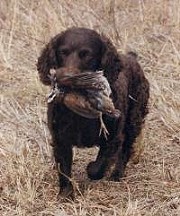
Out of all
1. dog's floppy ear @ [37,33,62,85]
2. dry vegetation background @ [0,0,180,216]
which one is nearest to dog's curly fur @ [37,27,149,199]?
dog's floppy ear @ [37,33,62,85]

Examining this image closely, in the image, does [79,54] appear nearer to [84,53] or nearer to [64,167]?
[84,53]

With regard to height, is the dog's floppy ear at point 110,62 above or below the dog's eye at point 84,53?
below

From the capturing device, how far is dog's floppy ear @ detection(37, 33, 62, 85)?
433 cm

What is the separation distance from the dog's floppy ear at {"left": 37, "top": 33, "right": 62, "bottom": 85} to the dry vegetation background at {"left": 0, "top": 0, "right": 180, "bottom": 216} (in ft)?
2.35

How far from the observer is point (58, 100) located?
4156mm

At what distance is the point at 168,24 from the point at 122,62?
3197mm

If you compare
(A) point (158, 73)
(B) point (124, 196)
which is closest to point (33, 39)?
(A) point (158, 73)

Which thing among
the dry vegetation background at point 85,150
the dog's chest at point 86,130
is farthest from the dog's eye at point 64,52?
the dry vegetation background at point 85,150

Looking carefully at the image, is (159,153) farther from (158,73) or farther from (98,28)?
(98,28)

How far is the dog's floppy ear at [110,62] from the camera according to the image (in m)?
4.33

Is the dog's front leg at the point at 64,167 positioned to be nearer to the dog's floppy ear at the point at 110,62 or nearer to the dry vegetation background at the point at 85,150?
the dry vegetation background at the point at 85,150

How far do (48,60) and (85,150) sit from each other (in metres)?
1.21

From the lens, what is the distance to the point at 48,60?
4371 mm

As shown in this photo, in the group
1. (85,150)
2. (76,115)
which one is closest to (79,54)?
(76,115)
